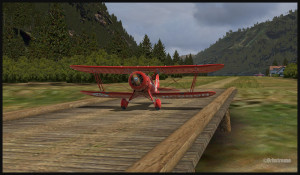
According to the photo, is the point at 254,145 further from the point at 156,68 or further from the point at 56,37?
the point at 56,37

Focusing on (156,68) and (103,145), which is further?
(156,68)

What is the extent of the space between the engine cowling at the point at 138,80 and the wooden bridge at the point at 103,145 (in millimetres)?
2831

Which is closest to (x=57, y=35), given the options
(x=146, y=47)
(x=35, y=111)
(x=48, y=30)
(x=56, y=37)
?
(x=56, y=37)

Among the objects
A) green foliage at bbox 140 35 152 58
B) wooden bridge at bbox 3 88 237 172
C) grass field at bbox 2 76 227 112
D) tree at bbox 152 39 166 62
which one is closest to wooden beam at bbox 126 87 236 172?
wooden bridge at bbox 3 88 237 172

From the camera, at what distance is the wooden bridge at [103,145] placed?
4.61 meters

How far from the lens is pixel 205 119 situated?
7.84 m

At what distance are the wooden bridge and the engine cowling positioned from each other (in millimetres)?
2831

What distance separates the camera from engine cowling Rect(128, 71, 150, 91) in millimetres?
11898

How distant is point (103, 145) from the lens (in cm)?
608

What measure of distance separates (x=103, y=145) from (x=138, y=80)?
240 inches

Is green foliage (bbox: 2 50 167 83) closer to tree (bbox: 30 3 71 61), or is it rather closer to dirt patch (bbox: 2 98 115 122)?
tree (bbox: 30 3 71 61)

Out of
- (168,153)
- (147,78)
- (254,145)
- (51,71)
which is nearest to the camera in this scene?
(168,153)

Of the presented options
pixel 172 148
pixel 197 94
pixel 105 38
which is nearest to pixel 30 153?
pixel 172 148

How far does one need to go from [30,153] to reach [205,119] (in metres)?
4.72
